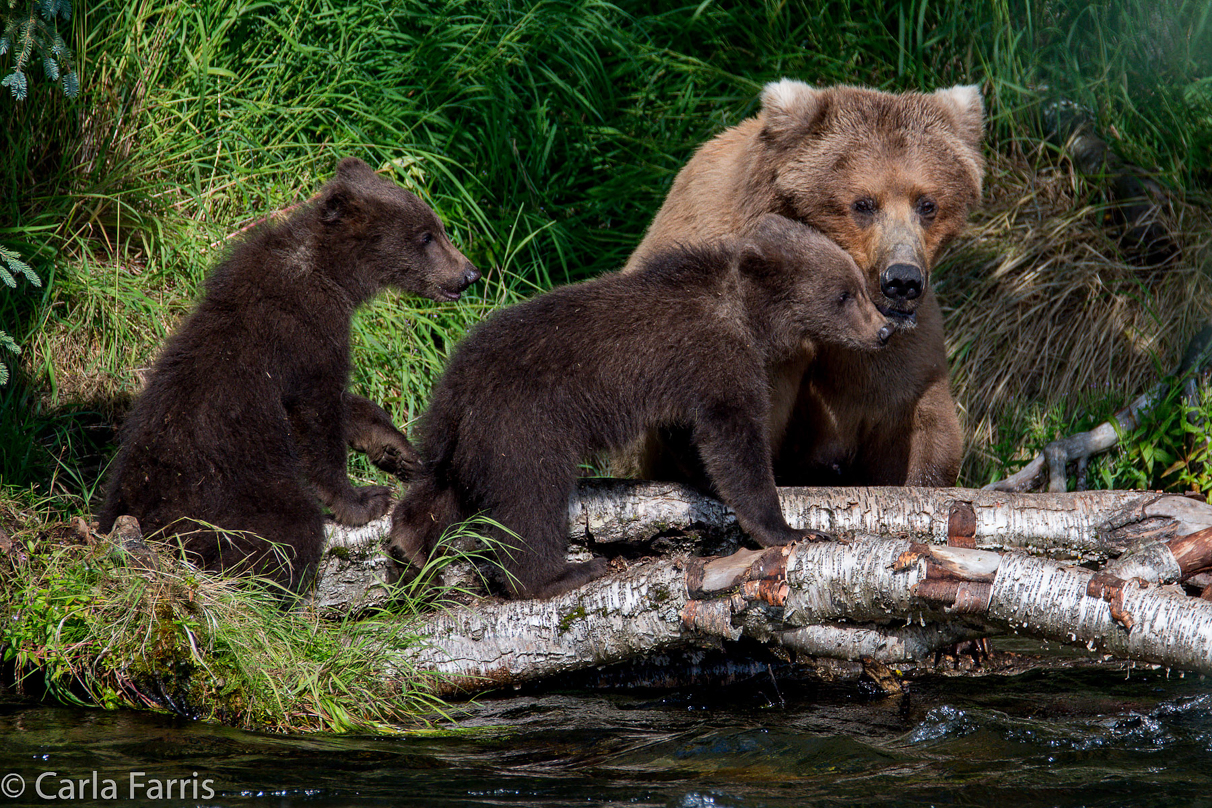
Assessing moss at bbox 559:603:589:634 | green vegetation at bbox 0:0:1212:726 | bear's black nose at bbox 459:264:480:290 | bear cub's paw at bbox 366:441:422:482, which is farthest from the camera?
green vegetation at bbox 0:0:1212:726

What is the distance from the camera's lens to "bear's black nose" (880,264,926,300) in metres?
4.68

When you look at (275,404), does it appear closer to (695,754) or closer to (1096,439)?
(695,754)

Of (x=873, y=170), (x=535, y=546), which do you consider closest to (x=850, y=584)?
(x=535, y=546)

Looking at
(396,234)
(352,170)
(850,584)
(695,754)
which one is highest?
(352,170)

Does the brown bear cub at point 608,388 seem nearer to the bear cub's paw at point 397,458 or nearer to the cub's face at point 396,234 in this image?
the bear cub's paw at point 397,458

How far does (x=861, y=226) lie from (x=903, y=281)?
413 millimetres

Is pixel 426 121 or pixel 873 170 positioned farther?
pixel 426 121

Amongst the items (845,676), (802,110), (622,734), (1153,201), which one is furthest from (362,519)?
(1153,201)

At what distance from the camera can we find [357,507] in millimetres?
4727

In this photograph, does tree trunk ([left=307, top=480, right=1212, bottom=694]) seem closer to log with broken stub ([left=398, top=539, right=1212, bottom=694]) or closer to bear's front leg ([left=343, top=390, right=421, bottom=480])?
log with broken stub ([left=398, top=539, right=1212, bottom=694])

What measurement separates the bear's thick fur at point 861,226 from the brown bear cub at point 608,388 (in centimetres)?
17

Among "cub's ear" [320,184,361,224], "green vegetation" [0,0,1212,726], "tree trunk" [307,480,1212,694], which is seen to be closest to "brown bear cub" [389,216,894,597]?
"tree trunk" [307,480,1212,694]

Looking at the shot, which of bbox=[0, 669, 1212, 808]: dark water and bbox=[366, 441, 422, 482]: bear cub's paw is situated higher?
bbox=[366, 441, 422, 482]: bear cub's paw

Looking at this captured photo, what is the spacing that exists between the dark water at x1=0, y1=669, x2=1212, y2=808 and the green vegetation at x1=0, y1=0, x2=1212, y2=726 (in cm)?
224
